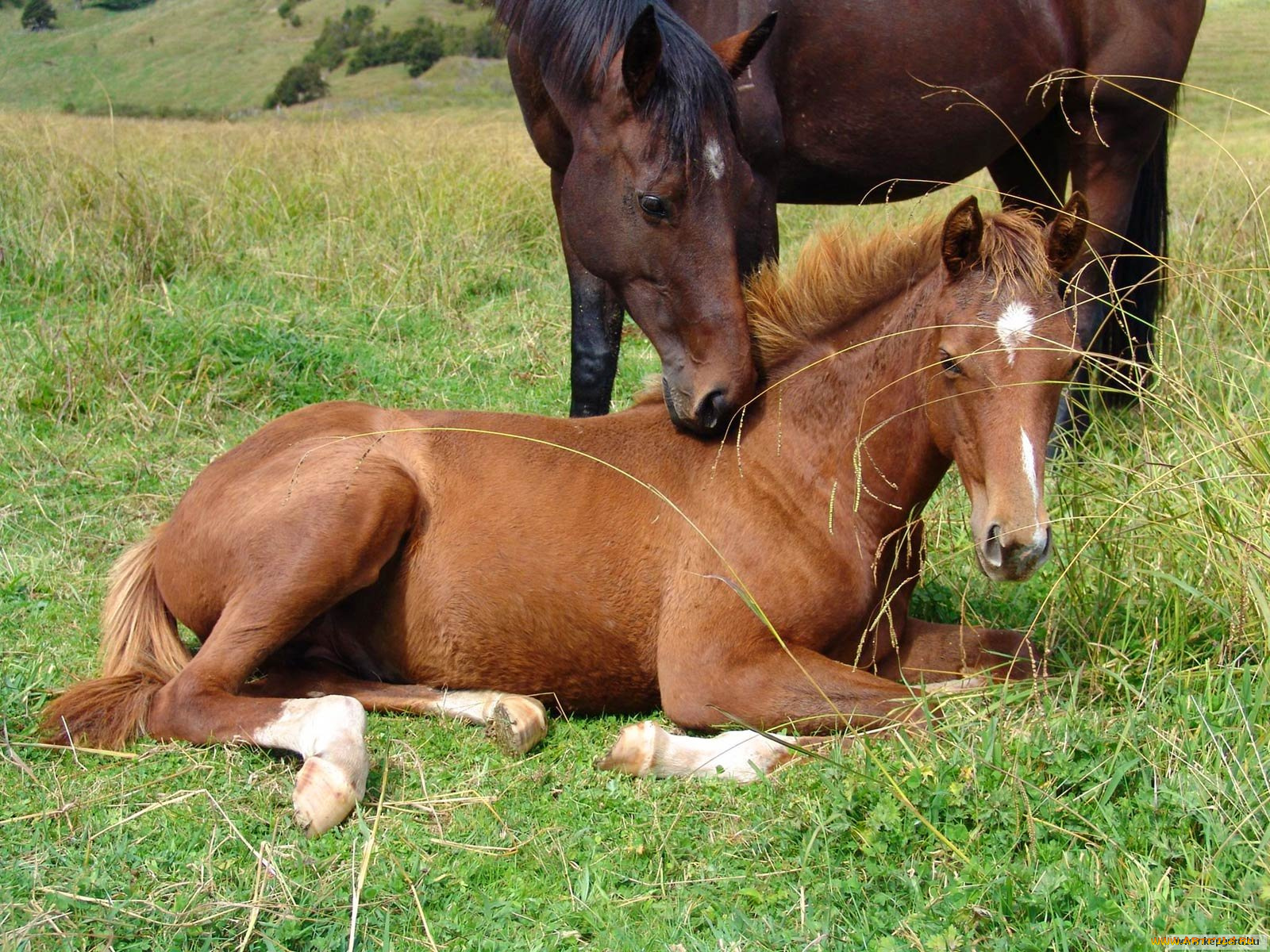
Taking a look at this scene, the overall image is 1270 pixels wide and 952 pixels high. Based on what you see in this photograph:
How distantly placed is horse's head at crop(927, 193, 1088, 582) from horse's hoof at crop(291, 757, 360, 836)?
179cm

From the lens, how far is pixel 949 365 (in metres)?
3.14

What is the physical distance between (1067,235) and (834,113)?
2.24 meters

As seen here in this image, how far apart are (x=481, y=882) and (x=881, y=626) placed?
1554 millimetres

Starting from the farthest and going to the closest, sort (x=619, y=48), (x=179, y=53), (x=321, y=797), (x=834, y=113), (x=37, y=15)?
(x=179, y=53), (x=37, y=15), (x=834, y=113), (x=619, y=48), (x=321, y=797)

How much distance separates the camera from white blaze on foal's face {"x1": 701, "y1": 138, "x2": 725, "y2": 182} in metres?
4.00

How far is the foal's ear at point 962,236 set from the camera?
9.88ft

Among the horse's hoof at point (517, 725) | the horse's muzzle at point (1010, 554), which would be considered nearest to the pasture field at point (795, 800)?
the horse's hoof at point (517, 725)

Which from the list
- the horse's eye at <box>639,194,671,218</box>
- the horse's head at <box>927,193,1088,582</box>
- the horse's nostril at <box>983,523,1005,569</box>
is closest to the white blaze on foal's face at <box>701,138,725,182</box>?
the horse's eye at <box>639,194,671,218</box>

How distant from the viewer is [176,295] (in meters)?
7.30

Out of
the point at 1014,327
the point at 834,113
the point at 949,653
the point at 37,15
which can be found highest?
the point at 834,113

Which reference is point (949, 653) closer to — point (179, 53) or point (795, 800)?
point (795, 800)

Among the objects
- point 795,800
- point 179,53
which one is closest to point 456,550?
point 795,800

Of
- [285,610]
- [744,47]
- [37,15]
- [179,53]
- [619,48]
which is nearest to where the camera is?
[285,610]

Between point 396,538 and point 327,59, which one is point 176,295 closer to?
point 396,538
